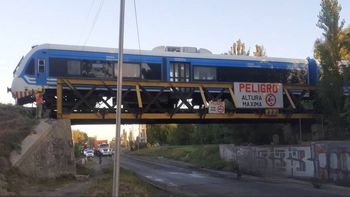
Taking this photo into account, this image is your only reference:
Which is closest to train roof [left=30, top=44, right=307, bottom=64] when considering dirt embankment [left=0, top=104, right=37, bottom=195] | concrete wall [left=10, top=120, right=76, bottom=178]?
dirt embankment [left=0, top=104, right=37, bottom=195]

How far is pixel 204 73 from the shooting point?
106ft

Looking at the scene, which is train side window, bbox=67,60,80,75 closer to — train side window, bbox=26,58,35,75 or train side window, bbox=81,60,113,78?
train side window, bbox=81,60,113,78

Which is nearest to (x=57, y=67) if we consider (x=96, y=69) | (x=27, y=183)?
(x=96, y=69)

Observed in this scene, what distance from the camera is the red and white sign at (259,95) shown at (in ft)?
104

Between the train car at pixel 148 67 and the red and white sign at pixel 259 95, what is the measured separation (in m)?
1.59

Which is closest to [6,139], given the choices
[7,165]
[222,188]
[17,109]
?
[7,165]

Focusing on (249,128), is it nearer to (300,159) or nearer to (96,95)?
(300,159)

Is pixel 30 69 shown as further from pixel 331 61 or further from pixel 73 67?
pixel 331 61

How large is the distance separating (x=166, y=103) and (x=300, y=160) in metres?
8.45

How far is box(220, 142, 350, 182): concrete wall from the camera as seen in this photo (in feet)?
88.6

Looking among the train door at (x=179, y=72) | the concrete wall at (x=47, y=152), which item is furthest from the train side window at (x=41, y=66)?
the train door at (x=179, y=72)

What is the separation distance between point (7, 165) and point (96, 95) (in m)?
9.76

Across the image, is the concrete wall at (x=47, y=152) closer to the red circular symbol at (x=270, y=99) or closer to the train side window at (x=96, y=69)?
the train side window at (x=96, y=69)

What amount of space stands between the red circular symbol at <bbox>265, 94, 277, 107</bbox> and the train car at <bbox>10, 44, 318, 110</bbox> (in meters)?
2.05
